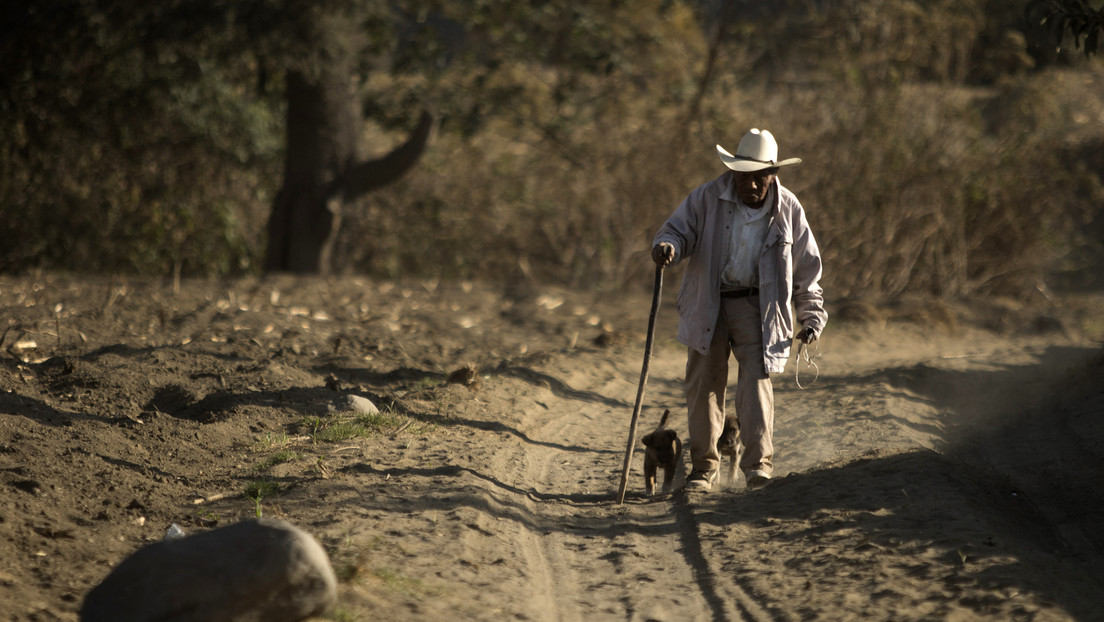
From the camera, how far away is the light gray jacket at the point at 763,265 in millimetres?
5648

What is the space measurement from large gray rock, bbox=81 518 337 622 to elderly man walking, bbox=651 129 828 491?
9.08ft

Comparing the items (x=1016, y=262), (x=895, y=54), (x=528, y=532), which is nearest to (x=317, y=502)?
(x=528, y=532)

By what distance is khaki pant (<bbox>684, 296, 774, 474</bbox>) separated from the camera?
5.73 metres

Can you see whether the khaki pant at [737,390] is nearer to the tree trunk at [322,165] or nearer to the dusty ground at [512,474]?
the dusty ground at [512,474]

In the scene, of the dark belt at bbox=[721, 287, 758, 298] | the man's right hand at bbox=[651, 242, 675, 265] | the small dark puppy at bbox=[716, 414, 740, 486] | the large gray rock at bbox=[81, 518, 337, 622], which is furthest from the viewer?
the small dark puppy at bbox=[716, 414, 740, 486]

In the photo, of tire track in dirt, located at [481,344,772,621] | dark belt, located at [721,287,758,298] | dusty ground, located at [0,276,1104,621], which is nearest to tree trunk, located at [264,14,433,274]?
dusty ground, located at [0,276,1104,621]

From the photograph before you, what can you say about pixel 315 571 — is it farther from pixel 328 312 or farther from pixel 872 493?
pixel 328 312

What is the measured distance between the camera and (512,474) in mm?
6000

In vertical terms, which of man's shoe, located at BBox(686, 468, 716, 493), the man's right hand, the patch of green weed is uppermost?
the man's right hand

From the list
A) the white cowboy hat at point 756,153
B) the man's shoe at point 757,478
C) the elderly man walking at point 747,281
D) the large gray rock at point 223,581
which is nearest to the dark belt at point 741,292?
the elderly man walking at point 747,281

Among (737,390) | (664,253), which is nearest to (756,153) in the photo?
(664,253)

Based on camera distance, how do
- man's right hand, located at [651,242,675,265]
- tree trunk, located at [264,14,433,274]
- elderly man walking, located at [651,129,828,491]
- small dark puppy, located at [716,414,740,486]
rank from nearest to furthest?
man's right hand, located at [651,242,675,265] → elderly man walking, located at [651,129,828,491] → small dark puppy, located at [716,414,740,486] → tree trunk, located at [264,14,433,274]

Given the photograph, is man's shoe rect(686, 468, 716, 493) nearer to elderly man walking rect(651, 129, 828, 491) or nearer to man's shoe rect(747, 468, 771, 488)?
elderly man walking rect(651, 129, 828, 491)

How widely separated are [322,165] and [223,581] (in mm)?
10085
